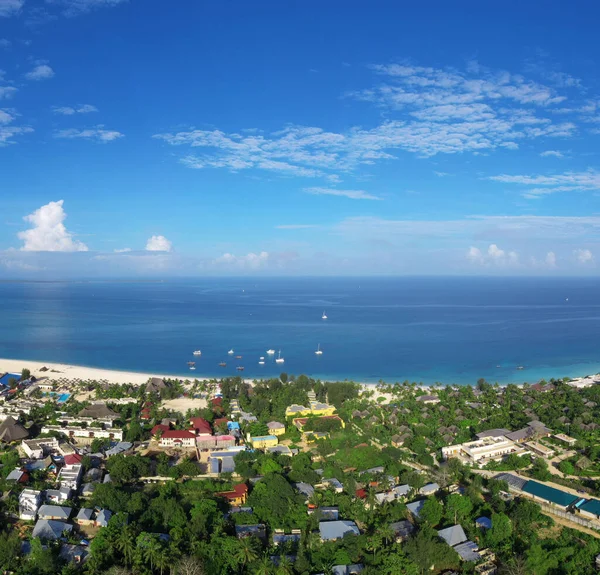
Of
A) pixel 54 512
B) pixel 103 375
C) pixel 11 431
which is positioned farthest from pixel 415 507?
pixel 103 375

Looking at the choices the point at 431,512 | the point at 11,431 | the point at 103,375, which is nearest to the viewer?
the point at 431,512

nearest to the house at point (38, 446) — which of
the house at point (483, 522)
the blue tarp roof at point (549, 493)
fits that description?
the house at point (483, 522)

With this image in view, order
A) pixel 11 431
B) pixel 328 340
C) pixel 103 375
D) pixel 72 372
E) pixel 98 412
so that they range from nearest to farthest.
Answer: pixel 11 431, pixel 98 412, pixel 103 375, pixel 72 372, pixel 328 340

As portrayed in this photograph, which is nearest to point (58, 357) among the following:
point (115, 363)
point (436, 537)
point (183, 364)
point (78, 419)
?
point (115, 363)

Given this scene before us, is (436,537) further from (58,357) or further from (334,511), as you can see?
(58,357)

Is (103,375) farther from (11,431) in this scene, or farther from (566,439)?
(566,439)

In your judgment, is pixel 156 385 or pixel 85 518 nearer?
pixel 85 518

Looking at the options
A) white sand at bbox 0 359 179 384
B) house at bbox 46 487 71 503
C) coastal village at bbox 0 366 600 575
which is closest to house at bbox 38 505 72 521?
coastal village at bbox 0 366 600 575
